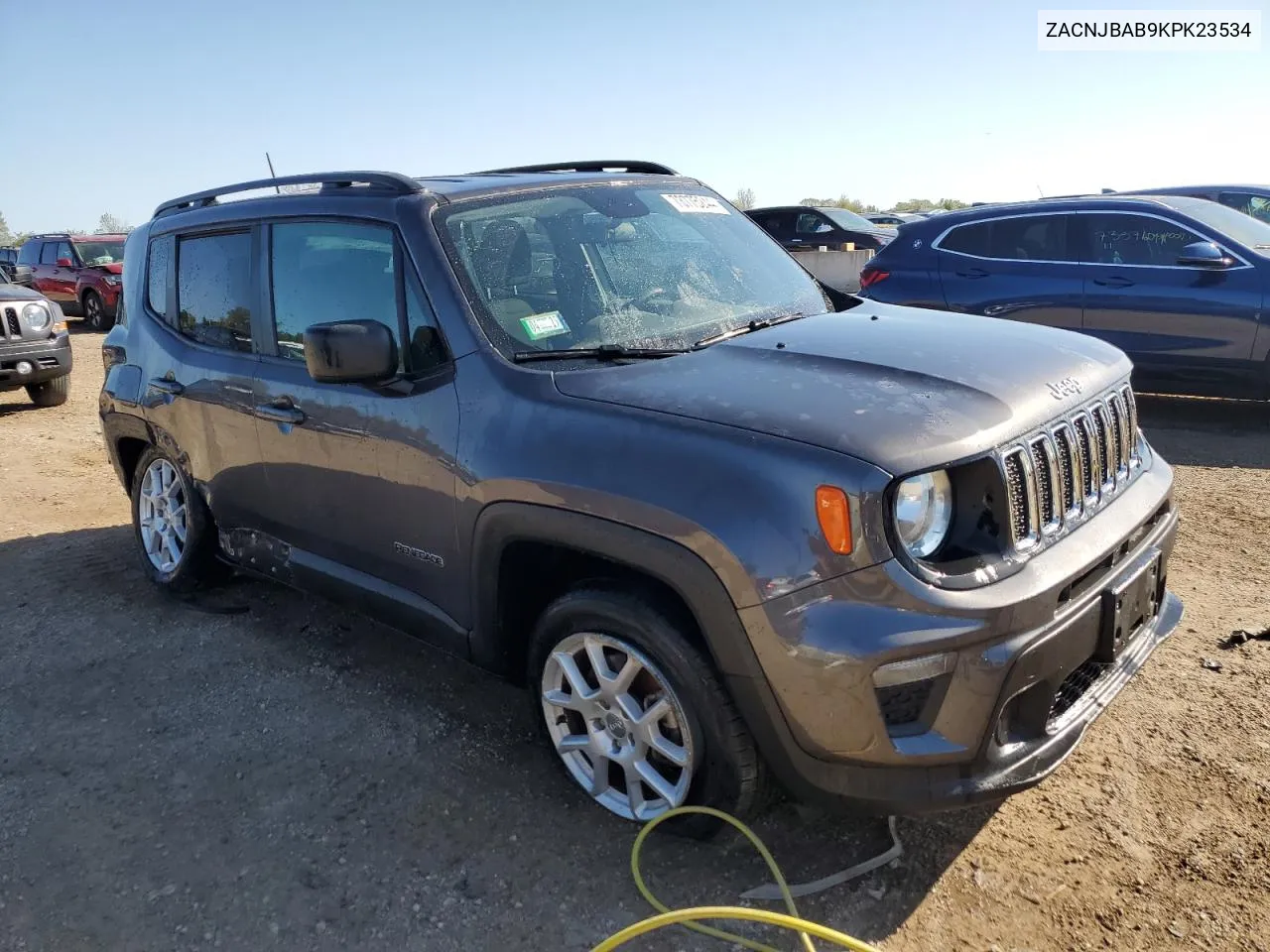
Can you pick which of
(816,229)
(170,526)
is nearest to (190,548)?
(170,526)

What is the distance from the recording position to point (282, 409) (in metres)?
3.74

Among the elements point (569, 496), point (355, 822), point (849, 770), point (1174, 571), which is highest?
point (569, 496)

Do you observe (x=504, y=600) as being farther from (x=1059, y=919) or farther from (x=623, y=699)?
(x=1059, y=919)

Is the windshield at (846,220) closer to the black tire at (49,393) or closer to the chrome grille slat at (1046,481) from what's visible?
the black tire at (49,393)

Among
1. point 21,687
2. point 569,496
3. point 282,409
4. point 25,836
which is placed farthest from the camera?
point 21,687

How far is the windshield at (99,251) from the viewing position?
18.4 m

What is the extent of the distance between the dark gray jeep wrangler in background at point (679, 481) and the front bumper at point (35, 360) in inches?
271

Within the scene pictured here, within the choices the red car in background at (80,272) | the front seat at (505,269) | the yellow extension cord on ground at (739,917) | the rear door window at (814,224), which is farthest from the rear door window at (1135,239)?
the red car in background at (80,272)

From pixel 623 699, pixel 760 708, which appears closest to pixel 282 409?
pixel 623 699

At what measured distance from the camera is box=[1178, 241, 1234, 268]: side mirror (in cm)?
700

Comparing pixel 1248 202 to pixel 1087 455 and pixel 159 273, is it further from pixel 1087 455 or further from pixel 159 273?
pixel 159 273

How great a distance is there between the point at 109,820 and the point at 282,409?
1509 mm

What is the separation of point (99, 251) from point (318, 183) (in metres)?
17.5

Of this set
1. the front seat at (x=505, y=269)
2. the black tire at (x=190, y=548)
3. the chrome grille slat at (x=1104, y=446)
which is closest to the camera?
the chrome grille slat at (x=1104, y=446)
